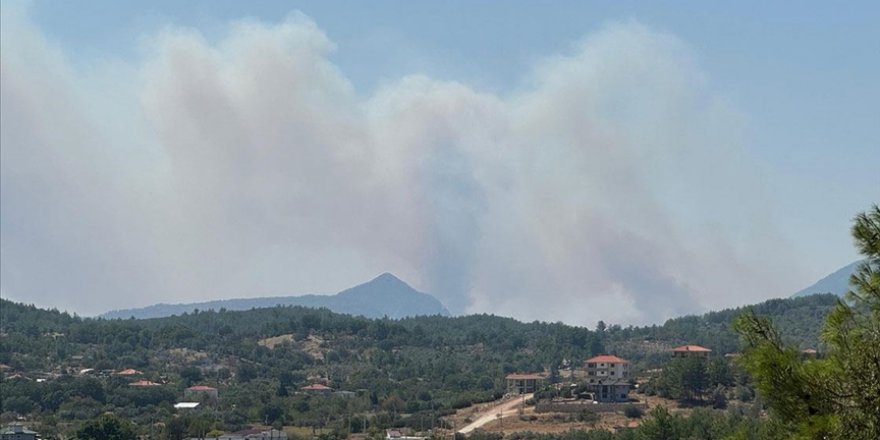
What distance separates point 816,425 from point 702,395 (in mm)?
104506

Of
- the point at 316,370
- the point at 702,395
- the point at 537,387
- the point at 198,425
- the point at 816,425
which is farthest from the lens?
the point at 316,370

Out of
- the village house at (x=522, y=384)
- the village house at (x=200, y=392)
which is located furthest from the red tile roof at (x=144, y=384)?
the village house at (x=522, y=384)

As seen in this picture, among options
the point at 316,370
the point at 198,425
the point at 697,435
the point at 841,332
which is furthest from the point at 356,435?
the point at 841,332

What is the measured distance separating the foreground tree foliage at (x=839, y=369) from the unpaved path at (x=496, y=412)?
93344 millimetres

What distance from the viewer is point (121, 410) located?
133m

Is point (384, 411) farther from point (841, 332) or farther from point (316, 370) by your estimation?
point (841, 332)

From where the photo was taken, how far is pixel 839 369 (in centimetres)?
1736

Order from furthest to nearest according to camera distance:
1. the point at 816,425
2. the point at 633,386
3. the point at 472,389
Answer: the point at 472,389 < the point at 633,386 < the point at 816,425

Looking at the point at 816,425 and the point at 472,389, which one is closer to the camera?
the point at 816,425

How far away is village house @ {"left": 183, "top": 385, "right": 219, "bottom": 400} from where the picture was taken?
145 m

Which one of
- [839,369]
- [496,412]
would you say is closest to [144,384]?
[496,412]

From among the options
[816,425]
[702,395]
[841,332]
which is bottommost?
[816,425]

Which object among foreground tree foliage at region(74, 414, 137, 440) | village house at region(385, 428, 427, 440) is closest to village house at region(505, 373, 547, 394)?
village house at region(385, 428, 427, 440)

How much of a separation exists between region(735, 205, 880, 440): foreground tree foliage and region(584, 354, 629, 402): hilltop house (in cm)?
10433
